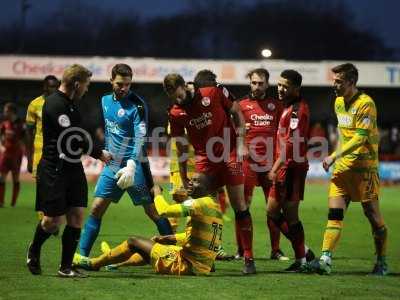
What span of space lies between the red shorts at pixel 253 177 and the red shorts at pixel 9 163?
378 inches

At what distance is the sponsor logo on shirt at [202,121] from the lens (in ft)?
32.7

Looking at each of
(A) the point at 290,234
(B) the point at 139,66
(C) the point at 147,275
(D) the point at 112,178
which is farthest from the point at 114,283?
(B) the point at 139,66

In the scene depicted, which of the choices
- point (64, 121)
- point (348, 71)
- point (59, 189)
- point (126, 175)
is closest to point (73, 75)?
point (64, 121)

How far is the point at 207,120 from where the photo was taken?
32.8 ft

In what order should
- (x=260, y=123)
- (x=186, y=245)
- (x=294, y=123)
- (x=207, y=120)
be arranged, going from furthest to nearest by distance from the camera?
(x=260, y=123), (x=294, y=123), (x=207, y=120), (x=186, y=245)

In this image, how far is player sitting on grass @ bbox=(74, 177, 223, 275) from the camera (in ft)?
30.6

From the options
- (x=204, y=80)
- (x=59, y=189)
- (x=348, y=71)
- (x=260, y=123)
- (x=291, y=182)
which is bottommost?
(x=59, y=189)

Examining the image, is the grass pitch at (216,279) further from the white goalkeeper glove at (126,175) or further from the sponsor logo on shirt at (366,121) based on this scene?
the sponsor logo on shirt at (366,121)

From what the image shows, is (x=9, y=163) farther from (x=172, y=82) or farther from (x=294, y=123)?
(x=172, y=82)

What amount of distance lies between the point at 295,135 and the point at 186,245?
1.99m

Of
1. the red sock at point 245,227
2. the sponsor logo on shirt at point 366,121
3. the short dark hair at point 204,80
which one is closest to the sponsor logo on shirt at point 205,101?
the short dark hair at point 204,80

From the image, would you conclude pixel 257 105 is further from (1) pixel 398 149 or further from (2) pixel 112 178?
(1) pixel 398 149

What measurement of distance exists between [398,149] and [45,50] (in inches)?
1463

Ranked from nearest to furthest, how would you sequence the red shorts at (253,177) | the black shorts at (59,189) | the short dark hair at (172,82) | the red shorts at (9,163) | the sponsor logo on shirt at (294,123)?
the black shorts at (59,189) < the short dark hair at (172,82) < the sponsor logo on shirt at (294,123) < the red shorts at (253,177) < the red shorts at (9,163)
